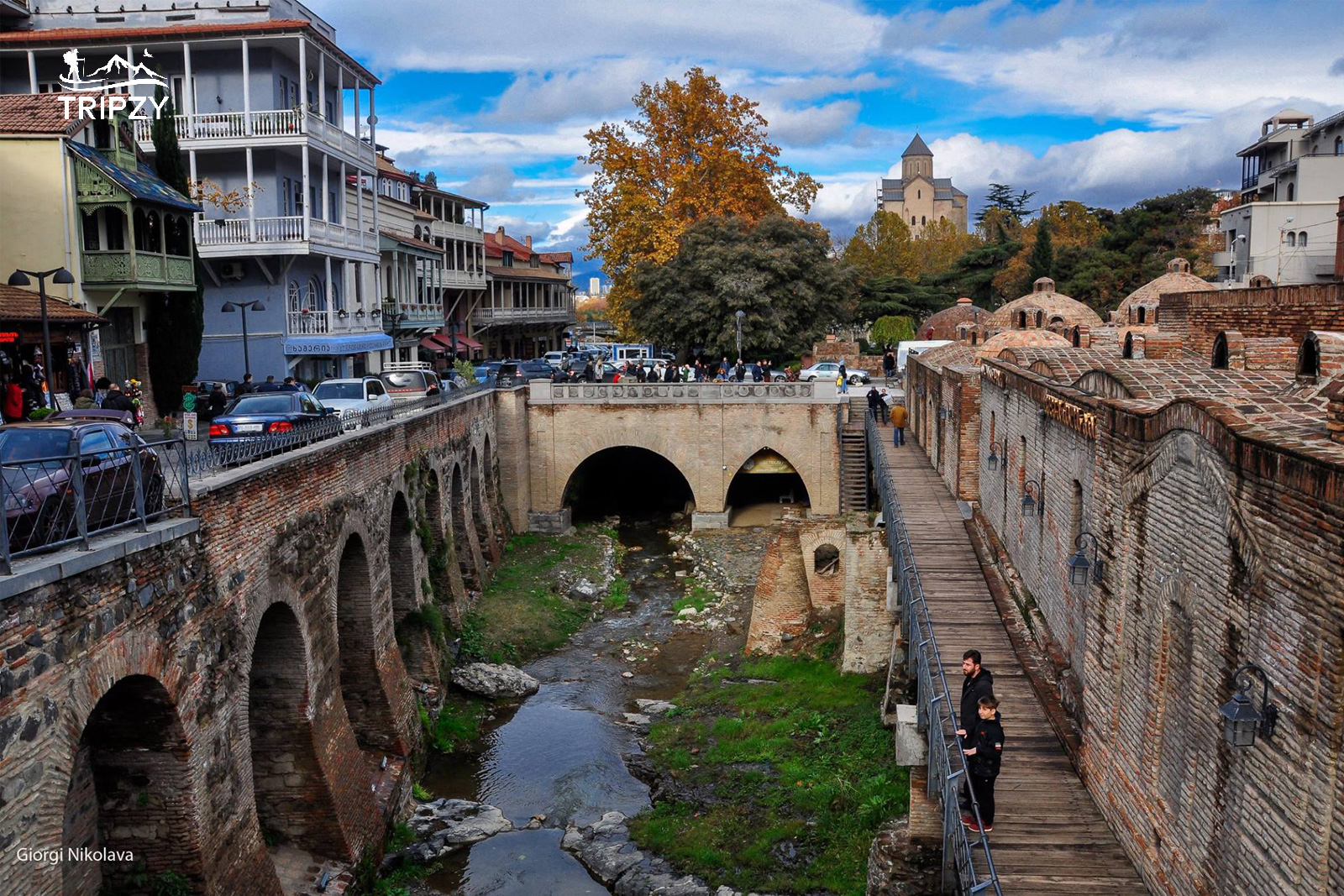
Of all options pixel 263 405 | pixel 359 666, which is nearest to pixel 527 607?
pixel 359 666

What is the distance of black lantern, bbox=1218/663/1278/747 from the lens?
6.96m

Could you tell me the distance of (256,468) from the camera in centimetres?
1366

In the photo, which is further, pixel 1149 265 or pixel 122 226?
pixel 1149 265

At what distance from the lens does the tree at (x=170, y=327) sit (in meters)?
27.7

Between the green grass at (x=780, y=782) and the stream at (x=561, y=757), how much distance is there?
996mm

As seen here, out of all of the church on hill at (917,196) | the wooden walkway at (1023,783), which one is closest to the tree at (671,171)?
the wooden walkway at (1023,783)

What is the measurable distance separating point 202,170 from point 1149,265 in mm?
46593

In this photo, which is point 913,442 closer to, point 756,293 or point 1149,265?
point 756,293

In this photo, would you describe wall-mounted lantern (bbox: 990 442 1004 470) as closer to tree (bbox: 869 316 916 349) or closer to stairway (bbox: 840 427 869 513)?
stairway (bbox: 840 427 869 513)

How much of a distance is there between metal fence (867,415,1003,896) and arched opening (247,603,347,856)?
25.9 feet

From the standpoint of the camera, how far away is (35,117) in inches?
947

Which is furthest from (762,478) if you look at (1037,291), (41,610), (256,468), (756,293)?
(41,610)

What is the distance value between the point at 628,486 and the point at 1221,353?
30815mm

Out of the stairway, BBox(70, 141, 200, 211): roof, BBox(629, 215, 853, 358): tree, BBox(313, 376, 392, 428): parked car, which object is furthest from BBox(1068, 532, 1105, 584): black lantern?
BBox(629, 215, 853, 358): tree
